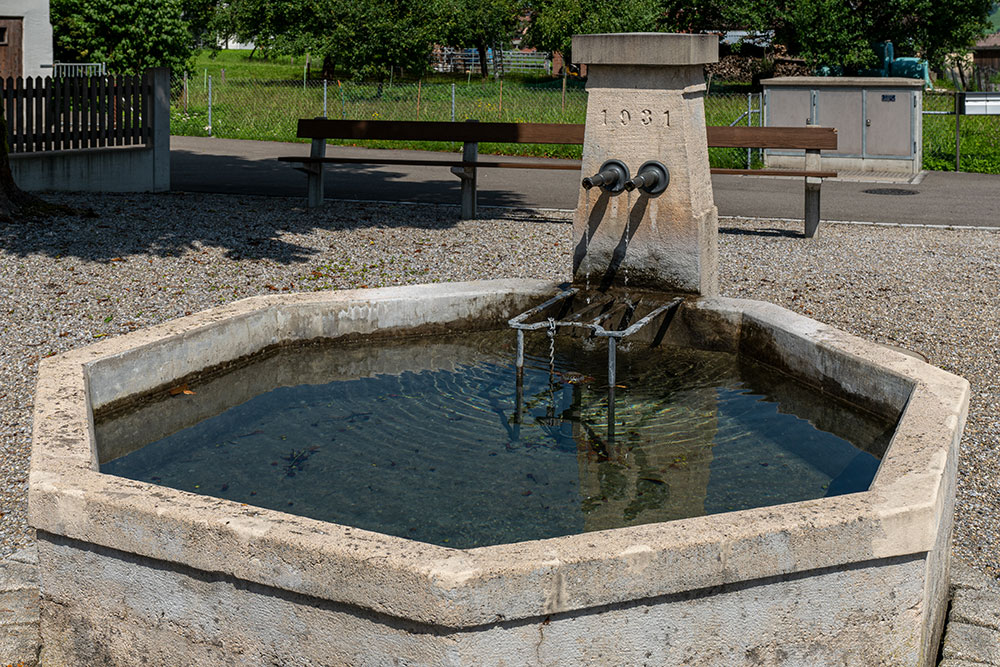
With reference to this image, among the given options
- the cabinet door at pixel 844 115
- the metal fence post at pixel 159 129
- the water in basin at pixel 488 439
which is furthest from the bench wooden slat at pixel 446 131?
the cabinet door at pixel 844 115

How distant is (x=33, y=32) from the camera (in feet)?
72.4

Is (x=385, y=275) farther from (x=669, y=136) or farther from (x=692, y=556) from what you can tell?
(x=692, y=556)

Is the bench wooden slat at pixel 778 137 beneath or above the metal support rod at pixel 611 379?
above

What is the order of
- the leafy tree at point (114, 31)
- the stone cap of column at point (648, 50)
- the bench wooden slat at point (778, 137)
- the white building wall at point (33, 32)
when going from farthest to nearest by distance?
the leafy tree at point (114, 31), the white building wall at point (33, 32), the bench wooden slat at point (778, 137), the stone cap of column at point (648, 50)

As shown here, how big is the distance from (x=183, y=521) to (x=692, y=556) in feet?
4.86

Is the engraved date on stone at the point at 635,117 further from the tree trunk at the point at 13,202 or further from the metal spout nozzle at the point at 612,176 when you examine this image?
the tree trunk at the point at 13,202

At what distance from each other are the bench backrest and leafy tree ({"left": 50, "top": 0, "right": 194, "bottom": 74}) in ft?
55.1

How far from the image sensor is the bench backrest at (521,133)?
11.8 m

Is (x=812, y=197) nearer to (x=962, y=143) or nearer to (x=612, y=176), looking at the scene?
(x=612, y=176)

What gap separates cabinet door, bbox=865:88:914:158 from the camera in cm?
1853

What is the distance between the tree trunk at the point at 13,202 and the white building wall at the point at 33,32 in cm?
1126

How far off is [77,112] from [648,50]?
995 cm

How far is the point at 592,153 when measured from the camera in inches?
271

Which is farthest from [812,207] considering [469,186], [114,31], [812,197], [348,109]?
[114,31]
